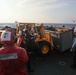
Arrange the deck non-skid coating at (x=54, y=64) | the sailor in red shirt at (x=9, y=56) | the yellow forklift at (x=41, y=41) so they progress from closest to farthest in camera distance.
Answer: the sailor in red shirt at (x=9, y=56), the deck non-skid coating at (x=54, y=64), the yellow forklift at (x=41, y=41)

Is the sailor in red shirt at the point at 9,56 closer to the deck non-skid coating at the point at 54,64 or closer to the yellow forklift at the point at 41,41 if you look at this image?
the deck non-skid coating at the point at 54,64

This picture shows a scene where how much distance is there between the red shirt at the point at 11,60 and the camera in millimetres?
3039

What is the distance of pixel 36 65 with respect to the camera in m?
9.00

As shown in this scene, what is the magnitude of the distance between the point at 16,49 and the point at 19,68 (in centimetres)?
33

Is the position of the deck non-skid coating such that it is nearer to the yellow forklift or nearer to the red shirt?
the yellow forklift

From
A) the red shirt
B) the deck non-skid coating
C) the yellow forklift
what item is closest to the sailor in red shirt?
the red shirt

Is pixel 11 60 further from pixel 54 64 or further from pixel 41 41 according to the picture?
pixel 41 41

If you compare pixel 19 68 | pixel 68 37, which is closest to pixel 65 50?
pixel 68 37

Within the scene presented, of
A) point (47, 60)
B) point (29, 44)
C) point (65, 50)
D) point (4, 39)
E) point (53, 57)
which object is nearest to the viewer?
point (4, 39)

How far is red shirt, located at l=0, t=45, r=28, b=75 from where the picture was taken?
3039 mm

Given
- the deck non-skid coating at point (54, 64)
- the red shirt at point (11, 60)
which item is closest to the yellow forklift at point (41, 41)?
the deck non-skid coating at point (54, 64)

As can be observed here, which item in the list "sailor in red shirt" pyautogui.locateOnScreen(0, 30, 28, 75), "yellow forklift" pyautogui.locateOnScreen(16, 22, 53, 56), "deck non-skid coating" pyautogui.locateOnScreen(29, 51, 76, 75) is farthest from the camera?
"yellow forklift" pyautogui.locateOnScreen(16, 22, 53, 56)

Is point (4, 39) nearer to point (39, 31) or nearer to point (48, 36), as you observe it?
point (39, 31)

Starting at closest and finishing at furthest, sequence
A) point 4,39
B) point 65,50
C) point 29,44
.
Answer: point 4,39 → point 29,44 → point 65,50
